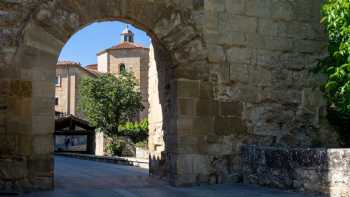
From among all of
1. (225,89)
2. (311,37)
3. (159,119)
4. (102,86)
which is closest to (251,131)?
(225,89)

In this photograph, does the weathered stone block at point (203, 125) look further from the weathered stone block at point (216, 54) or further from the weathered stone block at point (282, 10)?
the weathered stone block at point (282, 10)

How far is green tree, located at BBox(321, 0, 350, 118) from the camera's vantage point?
19.6ft

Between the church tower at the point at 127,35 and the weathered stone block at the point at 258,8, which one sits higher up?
the church tower at the point at 127,35

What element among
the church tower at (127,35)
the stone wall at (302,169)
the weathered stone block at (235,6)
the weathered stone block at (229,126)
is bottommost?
the stone wall at (302,169)

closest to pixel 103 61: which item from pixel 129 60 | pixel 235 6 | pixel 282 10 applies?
pixel 129 60

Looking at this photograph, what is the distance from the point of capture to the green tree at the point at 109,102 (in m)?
27.8

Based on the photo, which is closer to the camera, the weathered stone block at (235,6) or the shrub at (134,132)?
the weathered stone block at (235,6)

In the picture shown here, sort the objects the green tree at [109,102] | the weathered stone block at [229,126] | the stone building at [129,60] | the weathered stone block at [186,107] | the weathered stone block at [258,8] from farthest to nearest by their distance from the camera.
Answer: the stone building at [129,60] < the green tree at [109,102] < the weathered stone block at [258,8] < the weathered stone block at [229,126] < the weathered stone block at [186,107]

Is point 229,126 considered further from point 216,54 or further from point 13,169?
point 13,169

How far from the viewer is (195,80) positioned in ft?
20.5

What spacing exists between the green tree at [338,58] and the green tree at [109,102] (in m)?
21.0

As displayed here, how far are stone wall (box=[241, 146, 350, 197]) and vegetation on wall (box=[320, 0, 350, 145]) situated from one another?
1380mm

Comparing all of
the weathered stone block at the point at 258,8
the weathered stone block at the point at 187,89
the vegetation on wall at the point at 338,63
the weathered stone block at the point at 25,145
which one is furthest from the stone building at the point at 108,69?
the weathered stone block at the point at 25,145

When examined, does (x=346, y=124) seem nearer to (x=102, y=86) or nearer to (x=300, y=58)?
(x=300, y=58)
